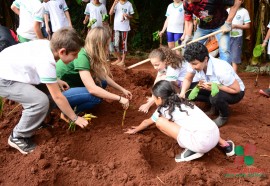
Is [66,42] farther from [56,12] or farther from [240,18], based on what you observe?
[240,18]

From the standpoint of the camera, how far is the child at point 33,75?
261cm

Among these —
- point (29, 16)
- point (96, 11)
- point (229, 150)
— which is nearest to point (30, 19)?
point (29, 16)

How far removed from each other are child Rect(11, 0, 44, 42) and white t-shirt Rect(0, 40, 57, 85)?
5.03 feet

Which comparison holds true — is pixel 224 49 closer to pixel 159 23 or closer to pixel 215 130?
pixel 215 130

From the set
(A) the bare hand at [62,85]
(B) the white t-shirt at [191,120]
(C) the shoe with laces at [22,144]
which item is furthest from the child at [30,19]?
(B) the white t-shirt at [191,120]

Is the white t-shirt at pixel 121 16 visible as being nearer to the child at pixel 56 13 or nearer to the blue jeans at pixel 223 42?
the child at pixel 56 13

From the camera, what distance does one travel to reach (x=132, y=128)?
3.43 m

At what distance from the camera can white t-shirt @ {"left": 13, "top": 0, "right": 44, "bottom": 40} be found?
13.9 feet

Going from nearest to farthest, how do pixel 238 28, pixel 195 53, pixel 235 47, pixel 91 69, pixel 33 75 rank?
pixel 33 75
pixel 195 53
pixel 91 69
pixel 238 28
pixel 235 47

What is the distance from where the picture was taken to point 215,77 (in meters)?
3.35

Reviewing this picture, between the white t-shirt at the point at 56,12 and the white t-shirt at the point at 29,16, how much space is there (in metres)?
1.24

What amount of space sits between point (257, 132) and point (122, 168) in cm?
168

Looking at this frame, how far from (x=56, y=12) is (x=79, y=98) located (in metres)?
3.02

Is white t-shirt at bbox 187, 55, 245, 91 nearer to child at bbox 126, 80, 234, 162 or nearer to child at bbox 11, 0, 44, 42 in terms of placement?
child at bbox 126, 80, 234, 162
